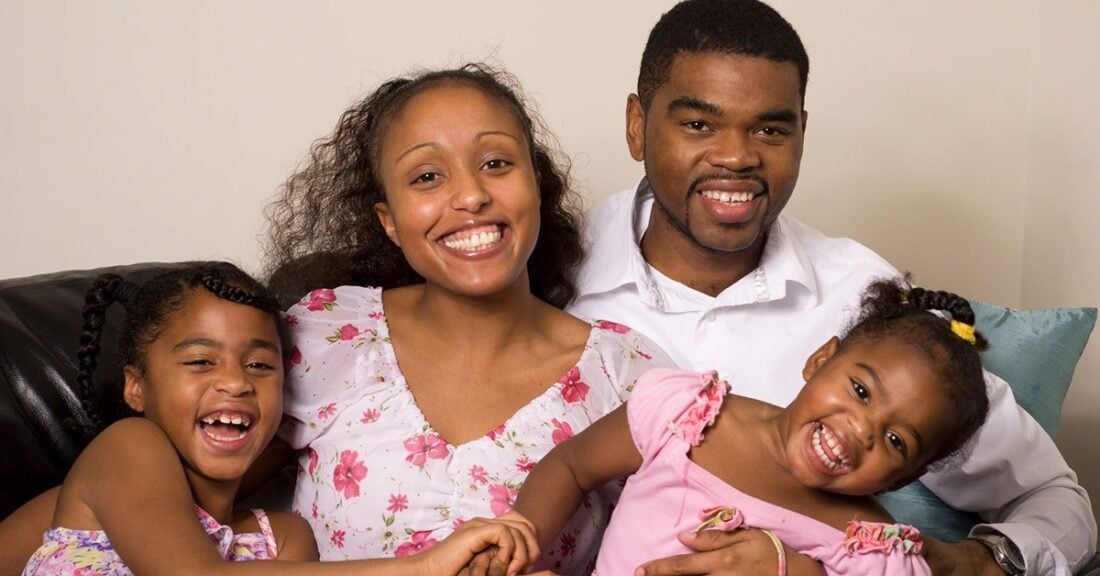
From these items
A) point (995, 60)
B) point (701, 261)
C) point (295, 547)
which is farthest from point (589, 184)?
point (295, 547)

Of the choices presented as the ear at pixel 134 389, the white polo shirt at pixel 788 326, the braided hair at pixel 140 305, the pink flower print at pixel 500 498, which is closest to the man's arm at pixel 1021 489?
the white polo shirt at pixel 788 326

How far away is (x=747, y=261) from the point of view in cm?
261

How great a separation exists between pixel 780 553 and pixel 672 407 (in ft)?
0.91

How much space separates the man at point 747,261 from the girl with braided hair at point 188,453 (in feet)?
2.58

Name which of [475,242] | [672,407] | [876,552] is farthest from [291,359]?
[876,552]

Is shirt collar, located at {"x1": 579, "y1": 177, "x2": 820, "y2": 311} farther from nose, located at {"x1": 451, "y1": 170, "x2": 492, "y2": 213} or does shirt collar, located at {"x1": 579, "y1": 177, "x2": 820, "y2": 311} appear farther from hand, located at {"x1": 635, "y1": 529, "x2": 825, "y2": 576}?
hand, located at {"x1": 635, "y1": 529, "x2": 825, "y2": 576}

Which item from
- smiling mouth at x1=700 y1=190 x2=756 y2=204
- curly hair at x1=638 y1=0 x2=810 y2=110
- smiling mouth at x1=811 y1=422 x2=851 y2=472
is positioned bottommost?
smiling mouth at x1=811 y1=422 x2=851 y2=472

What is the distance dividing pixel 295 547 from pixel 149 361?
395 millimetres

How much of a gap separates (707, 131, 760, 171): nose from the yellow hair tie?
1.91ft

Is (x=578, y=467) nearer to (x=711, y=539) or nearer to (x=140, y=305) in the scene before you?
(x=711, y=539)

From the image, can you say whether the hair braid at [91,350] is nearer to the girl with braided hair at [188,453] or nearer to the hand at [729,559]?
the girl with braided hair at [188,453]

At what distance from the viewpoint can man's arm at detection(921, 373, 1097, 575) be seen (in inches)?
91.5

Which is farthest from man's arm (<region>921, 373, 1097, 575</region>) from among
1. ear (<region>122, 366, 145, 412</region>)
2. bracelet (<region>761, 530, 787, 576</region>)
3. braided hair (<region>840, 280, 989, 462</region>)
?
ear (<region>122, 366, 145, 412</region>)

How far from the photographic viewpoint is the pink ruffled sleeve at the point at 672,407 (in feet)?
6.54
